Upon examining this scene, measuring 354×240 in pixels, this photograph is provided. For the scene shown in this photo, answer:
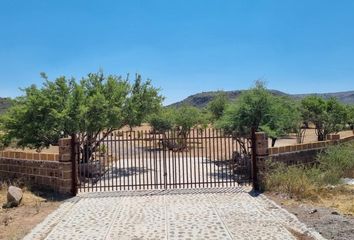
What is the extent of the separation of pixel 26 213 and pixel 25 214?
3.4 inches

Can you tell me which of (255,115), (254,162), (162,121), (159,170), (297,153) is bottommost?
(159,170)

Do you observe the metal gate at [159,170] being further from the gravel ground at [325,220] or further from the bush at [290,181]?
the gravel ground at [325,220]

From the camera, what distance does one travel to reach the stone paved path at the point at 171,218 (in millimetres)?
8258

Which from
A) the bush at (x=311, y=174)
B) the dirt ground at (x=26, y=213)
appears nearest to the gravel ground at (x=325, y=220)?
the bush at (x=311, y=174)

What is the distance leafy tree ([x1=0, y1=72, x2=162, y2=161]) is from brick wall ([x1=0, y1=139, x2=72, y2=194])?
116cm

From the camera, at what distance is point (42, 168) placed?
1368 centimetres

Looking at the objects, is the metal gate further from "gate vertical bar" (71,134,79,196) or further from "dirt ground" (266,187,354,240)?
"dirt ground" (266,187,354,240)

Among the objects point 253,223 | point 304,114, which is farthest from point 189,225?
point 304,114

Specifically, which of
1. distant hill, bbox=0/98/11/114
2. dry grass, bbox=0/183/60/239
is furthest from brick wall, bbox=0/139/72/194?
distant hill, bbox=0/98/11/114

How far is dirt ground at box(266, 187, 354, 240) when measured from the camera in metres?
8.20

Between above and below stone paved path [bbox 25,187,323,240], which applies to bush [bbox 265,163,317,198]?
above

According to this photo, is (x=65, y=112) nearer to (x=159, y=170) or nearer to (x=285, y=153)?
(x=159, y=170)

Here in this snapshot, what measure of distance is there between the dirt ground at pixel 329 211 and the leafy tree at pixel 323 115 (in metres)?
19.0

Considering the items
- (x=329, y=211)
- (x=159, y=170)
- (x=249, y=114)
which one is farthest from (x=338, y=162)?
(x=159, y=170)
